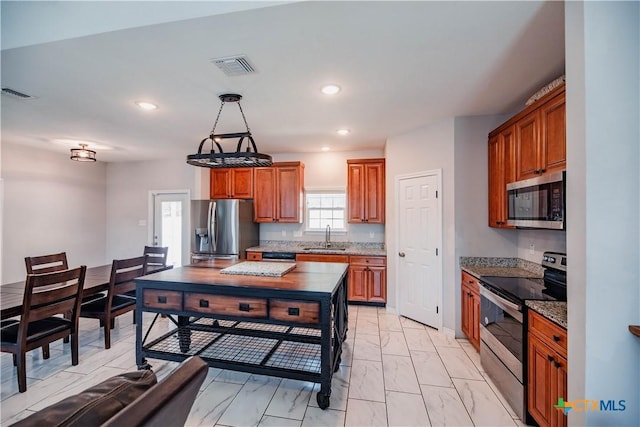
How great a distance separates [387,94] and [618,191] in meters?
1.89

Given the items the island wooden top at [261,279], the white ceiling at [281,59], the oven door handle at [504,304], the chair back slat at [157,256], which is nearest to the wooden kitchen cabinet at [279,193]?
the white ceiling at [281,59]

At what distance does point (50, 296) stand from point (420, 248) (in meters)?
3.89

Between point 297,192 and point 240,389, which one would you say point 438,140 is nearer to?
point 297,192

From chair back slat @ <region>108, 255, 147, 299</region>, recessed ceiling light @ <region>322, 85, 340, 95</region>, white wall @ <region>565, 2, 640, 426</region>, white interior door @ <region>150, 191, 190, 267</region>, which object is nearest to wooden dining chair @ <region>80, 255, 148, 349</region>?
chair back slat @ <region>108, 255, 147, 299</region>

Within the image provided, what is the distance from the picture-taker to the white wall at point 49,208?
4.49 metres

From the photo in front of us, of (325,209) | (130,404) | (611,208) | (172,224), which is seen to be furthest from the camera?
(172,224)

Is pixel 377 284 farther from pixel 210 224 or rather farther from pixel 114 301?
pixel 114 301

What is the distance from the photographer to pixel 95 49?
194cm

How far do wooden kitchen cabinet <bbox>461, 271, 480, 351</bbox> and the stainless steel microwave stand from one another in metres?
→ 0.74

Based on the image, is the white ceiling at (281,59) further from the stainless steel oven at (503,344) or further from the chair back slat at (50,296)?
→ the stainless steel oven at (503,344)

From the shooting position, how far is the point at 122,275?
311cm

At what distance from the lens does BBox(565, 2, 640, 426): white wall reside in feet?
4.27

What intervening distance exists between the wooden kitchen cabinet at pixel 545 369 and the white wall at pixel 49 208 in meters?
6.82

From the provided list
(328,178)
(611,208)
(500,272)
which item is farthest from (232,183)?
(611,208)
